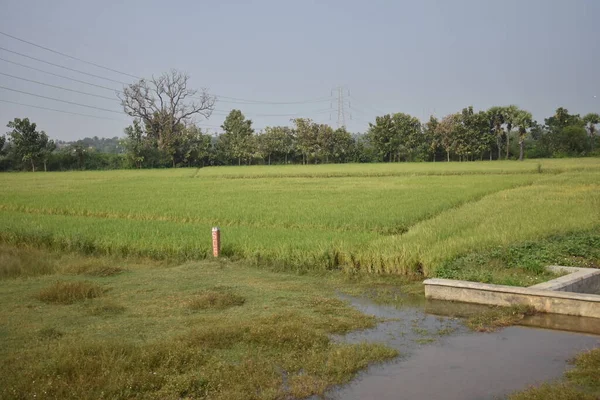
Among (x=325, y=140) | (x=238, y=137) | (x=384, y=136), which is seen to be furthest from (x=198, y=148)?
(x=384, y=136)

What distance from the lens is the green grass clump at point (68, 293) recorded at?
7766mm

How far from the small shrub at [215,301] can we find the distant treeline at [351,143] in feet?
154

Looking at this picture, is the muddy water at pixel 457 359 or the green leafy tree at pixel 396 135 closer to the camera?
the muddy water at pixel 457 359

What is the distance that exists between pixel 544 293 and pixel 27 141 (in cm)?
5008

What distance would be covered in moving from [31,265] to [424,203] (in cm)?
1157

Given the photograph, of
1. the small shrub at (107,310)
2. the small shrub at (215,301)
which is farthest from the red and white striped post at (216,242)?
the small shrub at (107,310)

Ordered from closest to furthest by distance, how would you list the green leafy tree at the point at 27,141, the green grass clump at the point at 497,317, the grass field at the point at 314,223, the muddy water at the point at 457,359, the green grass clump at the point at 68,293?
the muddy water at the point at 457,359
the green grass clump at the point at 497,317
the green grass clump at the point at 68,293
the grass field at the point at 314,223
the green leafy tree at the point at 27,141

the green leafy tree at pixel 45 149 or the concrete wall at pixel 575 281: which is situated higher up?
the green leafy tree at pixel 45 149

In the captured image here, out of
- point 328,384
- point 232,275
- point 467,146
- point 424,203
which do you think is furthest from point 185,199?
point 467,146

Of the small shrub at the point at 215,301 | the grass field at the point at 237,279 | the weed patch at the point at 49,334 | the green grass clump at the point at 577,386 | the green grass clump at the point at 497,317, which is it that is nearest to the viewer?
the green grass clump at the point at 577,386

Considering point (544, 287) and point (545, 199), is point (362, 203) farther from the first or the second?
point (544, 287)

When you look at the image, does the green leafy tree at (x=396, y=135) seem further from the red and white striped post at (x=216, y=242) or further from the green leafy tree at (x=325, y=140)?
the red and white striped post at (x=216, y=242)

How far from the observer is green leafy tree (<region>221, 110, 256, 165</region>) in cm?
5922

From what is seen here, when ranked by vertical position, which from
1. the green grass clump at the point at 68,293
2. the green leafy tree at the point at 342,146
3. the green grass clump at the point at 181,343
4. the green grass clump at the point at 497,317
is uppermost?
the green leafy tree at the point at 342,146
